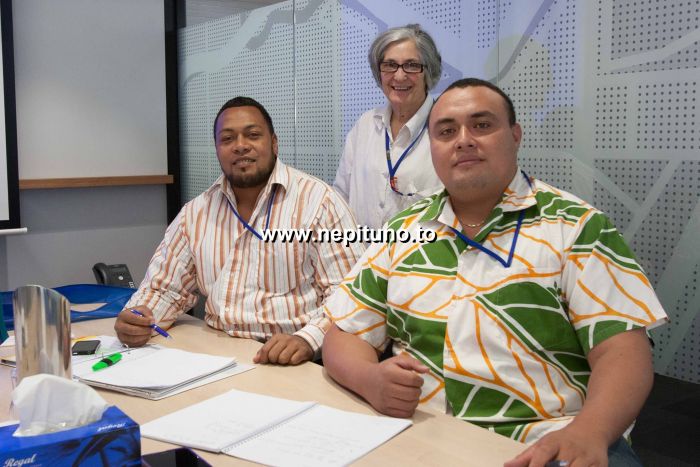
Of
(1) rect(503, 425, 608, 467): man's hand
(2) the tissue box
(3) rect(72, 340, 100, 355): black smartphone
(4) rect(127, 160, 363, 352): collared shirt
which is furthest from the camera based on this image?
(4) rect(127, 160, 363, 352): collared shirt

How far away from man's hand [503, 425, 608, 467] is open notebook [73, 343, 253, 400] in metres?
0.77

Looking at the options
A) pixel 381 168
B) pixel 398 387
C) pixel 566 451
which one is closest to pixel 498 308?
pixel 398 387

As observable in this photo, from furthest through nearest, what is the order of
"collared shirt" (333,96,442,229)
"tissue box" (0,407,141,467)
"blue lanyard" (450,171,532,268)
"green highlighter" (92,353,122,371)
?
1. "collared shirt" (333,96,442,229)
2. "green highlighter" (92,353,122,371)
3. "blue lanyard" (450,171,532,268)
4. "tissue box" (0,407,141,467)

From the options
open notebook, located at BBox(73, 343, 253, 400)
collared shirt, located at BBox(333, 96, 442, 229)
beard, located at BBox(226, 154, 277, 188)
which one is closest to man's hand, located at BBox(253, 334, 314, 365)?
open notebook, located at BBox(73, 343, 253, 400)

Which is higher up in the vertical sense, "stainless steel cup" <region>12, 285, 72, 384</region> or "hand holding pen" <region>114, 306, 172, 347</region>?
"stainless steel cup" <region>12, 285, 72, 384</region>

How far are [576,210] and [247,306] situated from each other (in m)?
1.05

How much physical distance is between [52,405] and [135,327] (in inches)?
37.3

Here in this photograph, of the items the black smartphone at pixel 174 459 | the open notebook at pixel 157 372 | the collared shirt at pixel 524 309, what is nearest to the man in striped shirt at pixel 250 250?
the open notebook at pixel 157 372

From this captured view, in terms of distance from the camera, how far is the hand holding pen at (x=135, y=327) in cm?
190

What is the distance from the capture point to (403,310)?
1536mm

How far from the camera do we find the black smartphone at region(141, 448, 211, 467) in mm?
1139

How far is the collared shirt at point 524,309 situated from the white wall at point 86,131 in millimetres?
3188

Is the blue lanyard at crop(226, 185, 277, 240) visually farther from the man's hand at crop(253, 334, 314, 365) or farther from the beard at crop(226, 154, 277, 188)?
the man's hand at crop(253, 334, 314, 365)

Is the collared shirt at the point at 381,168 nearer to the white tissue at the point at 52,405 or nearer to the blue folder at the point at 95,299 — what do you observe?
the blue folder at the point at 95,299
